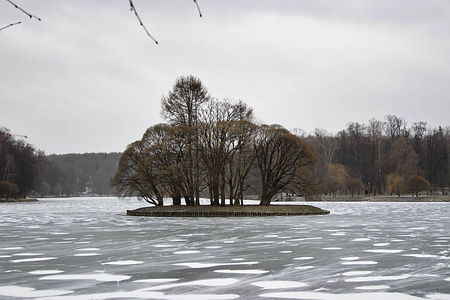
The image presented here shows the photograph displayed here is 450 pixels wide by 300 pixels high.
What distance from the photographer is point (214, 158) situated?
1458 inches

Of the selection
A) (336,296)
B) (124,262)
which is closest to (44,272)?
(124,262)

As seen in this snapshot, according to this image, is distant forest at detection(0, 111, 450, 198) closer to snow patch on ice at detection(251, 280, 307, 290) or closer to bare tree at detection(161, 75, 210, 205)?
bare tree at detection(161, 75, 210, 205)

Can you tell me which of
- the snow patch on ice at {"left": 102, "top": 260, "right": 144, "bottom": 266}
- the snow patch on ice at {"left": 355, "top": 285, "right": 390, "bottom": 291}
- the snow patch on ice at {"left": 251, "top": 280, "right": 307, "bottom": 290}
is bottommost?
the snow patch on ice at {"left": 355, "top": 285, "right": 390, "bottom": 291}

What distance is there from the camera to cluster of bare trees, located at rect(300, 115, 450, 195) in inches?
3371

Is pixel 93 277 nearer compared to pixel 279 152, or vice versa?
pixel 93 277

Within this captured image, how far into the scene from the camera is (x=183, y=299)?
765 centimetres

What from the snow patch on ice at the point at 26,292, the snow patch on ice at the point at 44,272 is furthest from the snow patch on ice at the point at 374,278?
the snow patch on ice at the point at 44,272

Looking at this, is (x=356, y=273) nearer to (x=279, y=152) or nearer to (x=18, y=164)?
(x=279, y=152)

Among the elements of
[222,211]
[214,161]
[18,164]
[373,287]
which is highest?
[18,164]

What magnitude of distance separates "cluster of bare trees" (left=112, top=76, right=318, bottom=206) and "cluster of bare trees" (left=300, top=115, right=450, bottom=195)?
150ft

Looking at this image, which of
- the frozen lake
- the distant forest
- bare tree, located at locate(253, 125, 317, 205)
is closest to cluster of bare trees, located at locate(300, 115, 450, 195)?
the distant forest

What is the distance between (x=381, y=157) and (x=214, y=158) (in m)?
66.7

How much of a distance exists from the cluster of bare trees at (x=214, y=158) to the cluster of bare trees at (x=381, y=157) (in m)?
45.7

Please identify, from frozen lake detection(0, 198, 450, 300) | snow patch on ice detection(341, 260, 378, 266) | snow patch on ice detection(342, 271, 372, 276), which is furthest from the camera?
snow patch on ice detection(341, 260, 378, 266)
